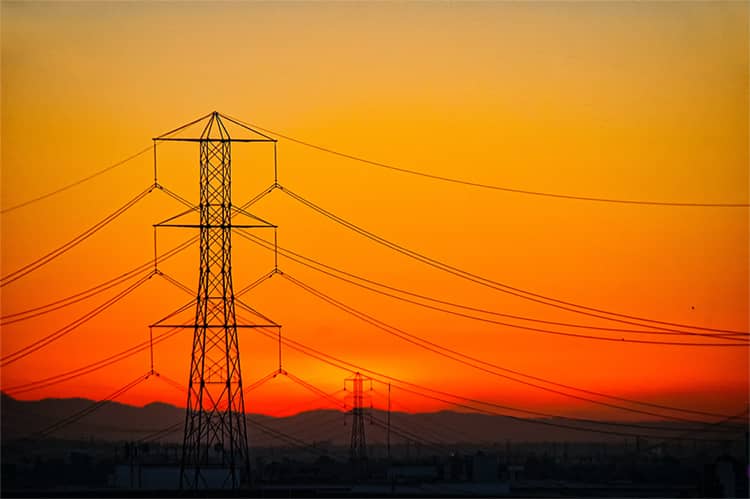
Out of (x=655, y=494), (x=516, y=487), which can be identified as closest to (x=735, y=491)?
(x=655, y=494)

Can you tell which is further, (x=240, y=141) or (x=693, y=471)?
(x=693, y=471)

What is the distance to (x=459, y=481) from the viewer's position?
148 metres

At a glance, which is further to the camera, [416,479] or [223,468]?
[416,479]

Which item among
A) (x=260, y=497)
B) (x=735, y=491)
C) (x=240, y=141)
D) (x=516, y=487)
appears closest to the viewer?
(x=735, y=491)

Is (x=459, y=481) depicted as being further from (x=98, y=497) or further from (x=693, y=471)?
(x=98, y=497)

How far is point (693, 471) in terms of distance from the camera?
165625 mm

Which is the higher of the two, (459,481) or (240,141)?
(240,141)

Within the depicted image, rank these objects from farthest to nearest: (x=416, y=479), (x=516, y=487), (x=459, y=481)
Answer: (x=416, y=479)
(x=459, y=481)
(x=516, y=487)

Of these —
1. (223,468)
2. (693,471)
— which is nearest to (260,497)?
(223,468)

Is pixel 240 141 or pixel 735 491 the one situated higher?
pixel 240 141

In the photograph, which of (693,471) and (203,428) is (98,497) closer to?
(203,428)

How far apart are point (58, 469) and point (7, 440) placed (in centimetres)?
5696

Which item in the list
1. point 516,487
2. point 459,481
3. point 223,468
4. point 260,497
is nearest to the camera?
point 260,497

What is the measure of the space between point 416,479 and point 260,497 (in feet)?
198
